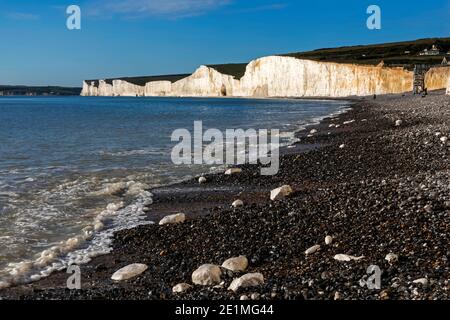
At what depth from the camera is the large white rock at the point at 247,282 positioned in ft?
20.4

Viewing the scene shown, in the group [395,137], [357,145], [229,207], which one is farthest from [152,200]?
[395,137]

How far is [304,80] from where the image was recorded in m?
119

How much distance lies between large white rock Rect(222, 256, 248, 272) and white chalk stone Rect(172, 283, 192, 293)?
0.81 meters

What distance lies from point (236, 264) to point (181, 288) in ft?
3.42

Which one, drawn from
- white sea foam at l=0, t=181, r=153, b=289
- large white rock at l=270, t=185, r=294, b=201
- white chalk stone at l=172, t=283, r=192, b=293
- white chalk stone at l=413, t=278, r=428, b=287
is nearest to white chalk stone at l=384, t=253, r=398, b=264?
Answer: white chalk stone at l=413, t=278, r=428, b=287

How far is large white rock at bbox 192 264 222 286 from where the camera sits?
6.66 meters

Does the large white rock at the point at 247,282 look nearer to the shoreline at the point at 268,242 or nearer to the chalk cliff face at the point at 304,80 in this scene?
the shoreline at the point at 268,242

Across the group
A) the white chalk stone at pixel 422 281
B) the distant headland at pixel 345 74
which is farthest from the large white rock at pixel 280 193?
the distant headland at pixel 345 74

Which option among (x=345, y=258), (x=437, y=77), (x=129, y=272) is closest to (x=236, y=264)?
(x=345, y=258)

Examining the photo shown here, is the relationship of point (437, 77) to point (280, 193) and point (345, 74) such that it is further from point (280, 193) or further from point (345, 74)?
point (280, 193)

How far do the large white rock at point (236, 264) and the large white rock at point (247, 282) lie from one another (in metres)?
0.73

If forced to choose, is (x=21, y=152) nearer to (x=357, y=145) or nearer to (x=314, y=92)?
(x=357, y=145)

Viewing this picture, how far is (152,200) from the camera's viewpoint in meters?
12.9

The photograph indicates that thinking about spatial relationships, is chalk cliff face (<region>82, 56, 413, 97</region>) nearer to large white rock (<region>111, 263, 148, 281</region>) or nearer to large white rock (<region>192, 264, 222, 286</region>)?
large white rock (<region>111, 263, 148, 281</region>)
